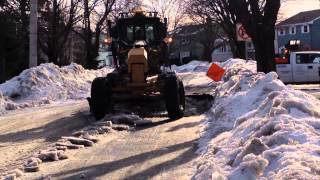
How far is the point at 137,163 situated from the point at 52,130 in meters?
4.88

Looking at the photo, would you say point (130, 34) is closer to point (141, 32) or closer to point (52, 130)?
point (141, 32)

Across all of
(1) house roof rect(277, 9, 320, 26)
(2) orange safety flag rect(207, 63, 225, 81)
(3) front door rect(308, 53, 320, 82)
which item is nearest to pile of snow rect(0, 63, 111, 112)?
(2) orange safety flag rect(207, 63, 225, 81)

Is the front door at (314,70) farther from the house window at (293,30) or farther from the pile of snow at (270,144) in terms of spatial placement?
the house window at (293,30)

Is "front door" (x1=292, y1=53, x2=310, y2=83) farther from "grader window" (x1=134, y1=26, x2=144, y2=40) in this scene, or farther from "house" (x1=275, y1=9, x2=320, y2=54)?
"house" (x1=275, y1=9, x2=320, y2=54)

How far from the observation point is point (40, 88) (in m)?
25.1

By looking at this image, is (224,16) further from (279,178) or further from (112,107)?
(279,178)

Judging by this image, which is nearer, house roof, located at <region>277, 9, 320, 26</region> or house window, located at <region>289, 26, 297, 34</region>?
house roof, located at <region>277, 9, 320, 26</region>

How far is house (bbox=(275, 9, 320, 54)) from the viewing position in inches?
3467

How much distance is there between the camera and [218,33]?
94438 mm

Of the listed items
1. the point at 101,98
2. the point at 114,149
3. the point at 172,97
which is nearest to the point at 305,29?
the point at 101,98

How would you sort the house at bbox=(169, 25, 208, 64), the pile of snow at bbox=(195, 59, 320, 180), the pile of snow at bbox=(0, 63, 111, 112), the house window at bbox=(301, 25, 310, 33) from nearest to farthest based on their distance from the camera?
1. the pile of snow at bbox=(195, 59, 320, 180)
2. the pile of snow at bbox=(0, 63, 111, 112)
3. the house window at bbox=(301, 25, 310, 33)
4. the house at bbox=(169, 25, 208, 64)

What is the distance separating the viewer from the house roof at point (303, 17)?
297 ft

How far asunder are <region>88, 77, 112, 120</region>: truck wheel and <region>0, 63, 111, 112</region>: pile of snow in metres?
5.47

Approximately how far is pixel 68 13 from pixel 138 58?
3845cm
